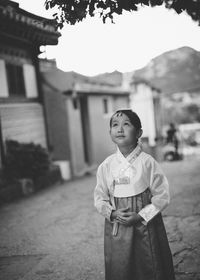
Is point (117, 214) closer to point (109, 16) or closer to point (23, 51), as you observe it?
point (109, 16)

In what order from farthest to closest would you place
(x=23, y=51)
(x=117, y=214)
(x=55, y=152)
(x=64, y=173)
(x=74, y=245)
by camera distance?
(x=55, y=152), (x=64, y=173), (x=23, y=51), (x=74, y=245), (x=117, y=214)

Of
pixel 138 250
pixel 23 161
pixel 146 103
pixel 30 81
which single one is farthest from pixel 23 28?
pixel 146 103

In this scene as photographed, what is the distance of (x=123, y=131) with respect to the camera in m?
2.62

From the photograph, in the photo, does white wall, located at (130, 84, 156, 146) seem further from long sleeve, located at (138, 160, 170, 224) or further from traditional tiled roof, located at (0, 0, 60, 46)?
long sleeve, located at (138, 160, 170, 224)

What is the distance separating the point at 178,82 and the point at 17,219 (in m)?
27.8

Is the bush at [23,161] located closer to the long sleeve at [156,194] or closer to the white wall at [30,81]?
the white wall at [30,81]

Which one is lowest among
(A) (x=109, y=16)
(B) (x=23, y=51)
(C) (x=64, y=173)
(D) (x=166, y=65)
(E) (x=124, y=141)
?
(C) (x=64, y=173)

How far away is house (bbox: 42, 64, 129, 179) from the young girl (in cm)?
829

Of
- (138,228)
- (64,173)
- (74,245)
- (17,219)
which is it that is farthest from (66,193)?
(138,228)

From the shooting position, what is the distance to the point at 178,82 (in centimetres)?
3097

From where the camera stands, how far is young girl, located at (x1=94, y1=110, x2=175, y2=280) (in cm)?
252

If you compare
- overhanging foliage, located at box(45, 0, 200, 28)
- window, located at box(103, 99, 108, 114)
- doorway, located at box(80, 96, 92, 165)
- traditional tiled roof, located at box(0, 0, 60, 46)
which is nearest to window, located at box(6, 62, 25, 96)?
traditional tiled roof, located at box(0, 0, 60, 46)

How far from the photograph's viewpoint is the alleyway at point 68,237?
3.55 m

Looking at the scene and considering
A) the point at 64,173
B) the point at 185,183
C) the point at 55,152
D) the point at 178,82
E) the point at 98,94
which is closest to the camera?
Result: the point at 185,183
